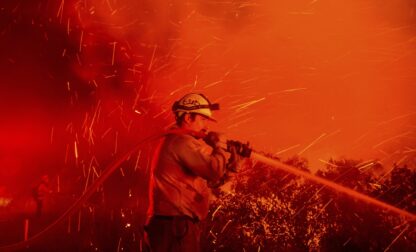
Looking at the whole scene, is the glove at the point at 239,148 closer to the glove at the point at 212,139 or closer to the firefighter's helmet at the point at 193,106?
the glove at the point at 212,139

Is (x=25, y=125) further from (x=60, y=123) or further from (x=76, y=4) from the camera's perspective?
(x=76, y=4)

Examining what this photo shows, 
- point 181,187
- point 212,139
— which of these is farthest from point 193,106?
point 181,187

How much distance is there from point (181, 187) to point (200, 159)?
0.29 meters

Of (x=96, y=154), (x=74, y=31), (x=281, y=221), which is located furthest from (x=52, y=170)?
(x=281, y=221)

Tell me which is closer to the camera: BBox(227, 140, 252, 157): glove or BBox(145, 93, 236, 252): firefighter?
BBox(145, 93, 236, 252): firefighter

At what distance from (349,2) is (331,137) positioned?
9.17ft

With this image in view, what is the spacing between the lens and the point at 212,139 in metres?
3.81

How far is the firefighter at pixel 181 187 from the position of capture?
356 cm

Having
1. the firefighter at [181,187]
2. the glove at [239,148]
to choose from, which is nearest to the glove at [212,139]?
the firefighter at [181,187]

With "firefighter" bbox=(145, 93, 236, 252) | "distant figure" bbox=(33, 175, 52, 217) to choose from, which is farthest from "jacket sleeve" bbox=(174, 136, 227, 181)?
"distant figure" bbox=(33, 175, 52, 217)

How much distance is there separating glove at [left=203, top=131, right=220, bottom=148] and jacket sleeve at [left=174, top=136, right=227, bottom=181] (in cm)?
9

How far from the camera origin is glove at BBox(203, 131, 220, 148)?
12.4 feet

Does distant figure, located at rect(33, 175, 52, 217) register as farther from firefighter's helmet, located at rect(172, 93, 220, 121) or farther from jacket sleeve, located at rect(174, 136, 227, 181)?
jacket sleeve, located at rect(174, 136, 227, 181)

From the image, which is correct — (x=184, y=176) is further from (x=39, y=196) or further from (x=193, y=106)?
(x=39, y=196)
